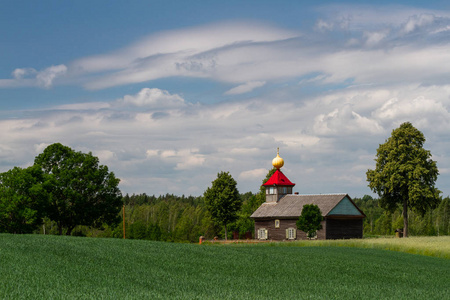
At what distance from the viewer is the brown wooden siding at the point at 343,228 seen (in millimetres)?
68375

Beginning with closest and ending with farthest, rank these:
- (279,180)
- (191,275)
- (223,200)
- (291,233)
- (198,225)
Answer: (191,275)
(291,233)
(223,200)
(279,180)
(198,225)

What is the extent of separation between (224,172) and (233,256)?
50.1 m

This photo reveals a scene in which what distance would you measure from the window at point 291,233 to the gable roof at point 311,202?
5.73 feet

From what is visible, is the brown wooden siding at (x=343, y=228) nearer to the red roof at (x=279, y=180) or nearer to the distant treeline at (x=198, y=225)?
the distant treeline at (x=198, y=225)

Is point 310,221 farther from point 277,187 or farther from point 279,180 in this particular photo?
point 279,180

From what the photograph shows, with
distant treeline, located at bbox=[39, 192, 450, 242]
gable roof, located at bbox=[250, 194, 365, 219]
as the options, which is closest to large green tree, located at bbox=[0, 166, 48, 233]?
distant treeline, located at bbox=[39, 192, 450, 242]

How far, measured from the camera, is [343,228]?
70.0 metres

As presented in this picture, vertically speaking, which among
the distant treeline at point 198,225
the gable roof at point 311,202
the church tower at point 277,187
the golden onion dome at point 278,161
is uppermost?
the golden onion dome at point 278,161

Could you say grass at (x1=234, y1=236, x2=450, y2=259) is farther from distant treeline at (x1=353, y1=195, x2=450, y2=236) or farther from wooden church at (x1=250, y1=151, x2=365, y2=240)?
distant treeline at (x1=353, y1=195, x2=450, y2=236)

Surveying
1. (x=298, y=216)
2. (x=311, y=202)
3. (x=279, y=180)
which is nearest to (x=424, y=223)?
(x=279, y=180)

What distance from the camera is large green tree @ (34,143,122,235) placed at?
63438mm

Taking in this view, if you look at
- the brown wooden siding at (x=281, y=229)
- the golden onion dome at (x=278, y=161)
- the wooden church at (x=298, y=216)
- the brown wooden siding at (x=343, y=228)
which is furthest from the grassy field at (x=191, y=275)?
the golden onion dome at (x=278, y=161)

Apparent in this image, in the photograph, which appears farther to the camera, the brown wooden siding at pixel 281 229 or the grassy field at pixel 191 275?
the brown wooden siding at pixel 281 229

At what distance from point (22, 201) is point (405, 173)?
45187 mm
